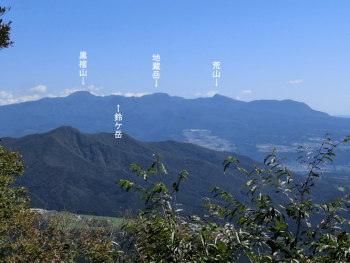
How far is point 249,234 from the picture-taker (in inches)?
183

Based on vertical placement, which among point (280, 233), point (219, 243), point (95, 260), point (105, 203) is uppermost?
point (280, 233)

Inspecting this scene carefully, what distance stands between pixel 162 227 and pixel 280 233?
4.86 feet

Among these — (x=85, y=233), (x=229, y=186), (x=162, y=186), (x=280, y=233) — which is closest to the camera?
(x=280, y=233)

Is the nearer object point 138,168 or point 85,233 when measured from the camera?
point 138,168

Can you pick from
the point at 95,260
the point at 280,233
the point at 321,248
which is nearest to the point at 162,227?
the point at 280,233

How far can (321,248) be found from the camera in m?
4.29

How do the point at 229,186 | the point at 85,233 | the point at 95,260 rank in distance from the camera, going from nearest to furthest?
the point at 95,260 < the point at 85,233 < the point at 229,186

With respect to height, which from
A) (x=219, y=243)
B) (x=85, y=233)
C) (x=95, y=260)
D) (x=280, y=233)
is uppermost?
(x=280, y=233)

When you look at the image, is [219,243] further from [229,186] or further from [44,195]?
[229,186]

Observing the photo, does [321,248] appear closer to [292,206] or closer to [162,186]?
[292,206]

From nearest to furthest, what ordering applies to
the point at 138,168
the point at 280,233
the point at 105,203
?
the point at 280,233 → the point at 138,168 → the point at 105,203

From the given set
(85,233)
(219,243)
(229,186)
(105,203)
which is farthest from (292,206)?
(229,186)

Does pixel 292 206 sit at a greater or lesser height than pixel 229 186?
greater

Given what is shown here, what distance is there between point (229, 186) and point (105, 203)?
224 ft
